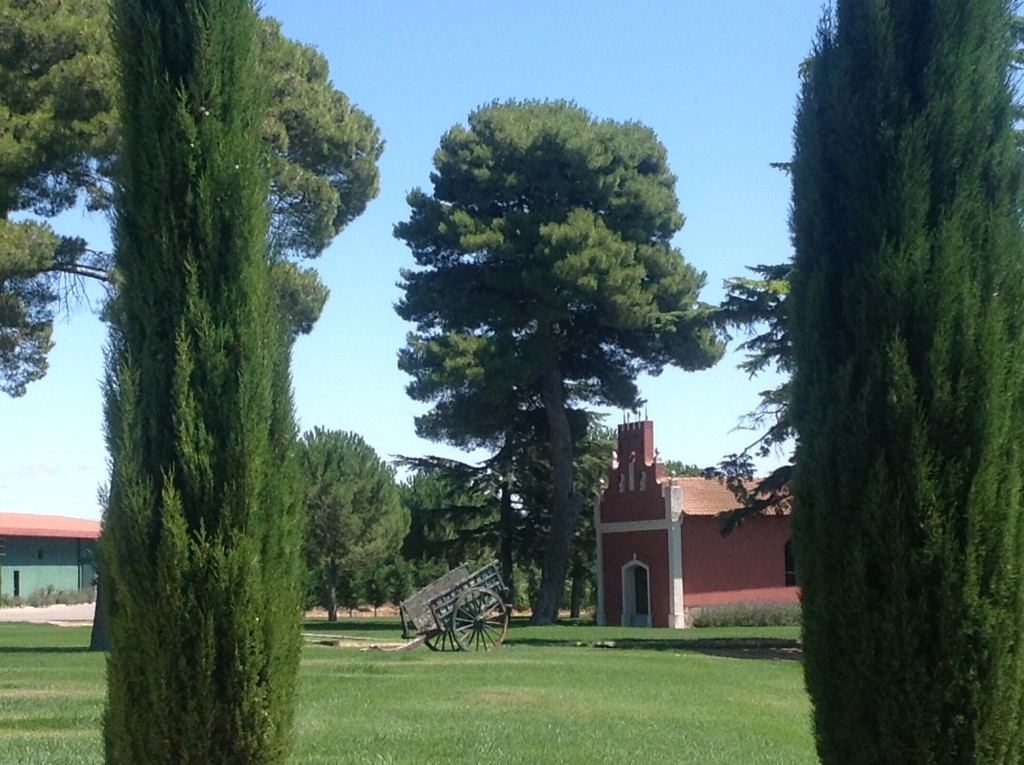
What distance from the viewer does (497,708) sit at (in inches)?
545

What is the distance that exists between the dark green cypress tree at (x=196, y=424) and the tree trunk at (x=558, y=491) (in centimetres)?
3561

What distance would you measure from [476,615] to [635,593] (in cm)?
1776

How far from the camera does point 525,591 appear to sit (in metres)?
57.6

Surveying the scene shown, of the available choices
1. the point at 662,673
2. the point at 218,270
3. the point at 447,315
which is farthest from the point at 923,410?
the point at 447,315

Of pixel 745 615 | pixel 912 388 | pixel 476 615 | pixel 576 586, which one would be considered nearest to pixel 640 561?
pixel 745 615

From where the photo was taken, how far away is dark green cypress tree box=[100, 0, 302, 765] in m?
5.39

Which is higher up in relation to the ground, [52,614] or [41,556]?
[41,556]

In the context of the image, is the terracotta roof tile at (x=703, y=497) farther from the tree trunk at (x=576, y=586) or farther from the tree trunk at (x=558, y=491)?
the tree trunk at (x=576, y=586)

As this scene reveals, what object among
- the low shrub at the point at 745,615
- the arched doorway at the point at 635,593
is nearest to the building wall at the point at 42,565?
the arched doorway at the point at 635,593

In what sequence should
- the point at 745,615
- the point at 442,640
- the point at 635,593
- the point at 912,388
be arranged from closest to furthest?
the point at 912,388
the point at 442,640
the point at 745,615
the point at 635,593

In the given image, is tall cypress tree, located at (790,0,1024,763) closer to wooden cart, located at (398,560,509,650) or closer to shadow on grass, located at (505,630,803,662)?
wooden cart, located at (398,560,509,650)

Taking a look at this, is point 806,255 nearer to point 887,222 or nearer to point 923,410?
point 887,222

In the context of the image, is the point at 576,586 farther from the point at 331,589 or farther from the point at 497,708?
the point at 497,708

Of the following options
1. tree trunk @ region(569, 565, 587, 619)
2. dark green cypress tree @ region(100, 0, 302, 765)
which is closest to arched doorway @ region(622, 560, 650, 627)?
tree trunk @ region(569, 565, 587, 619)
